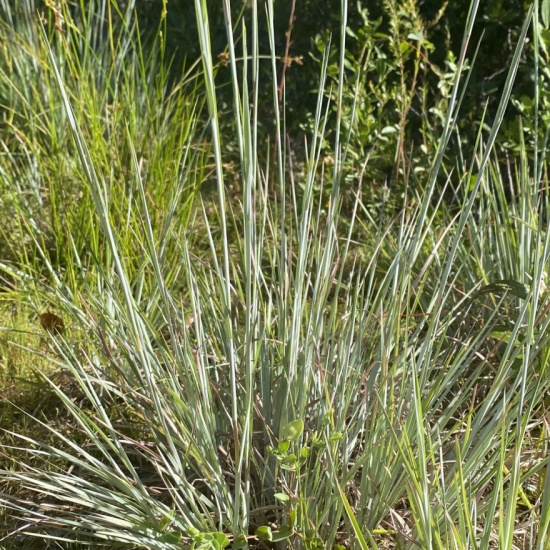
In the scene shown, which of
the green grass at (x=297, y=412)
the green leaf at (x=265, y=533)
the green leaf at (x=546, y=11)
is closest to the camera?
the green grass at (x=297, y=412)

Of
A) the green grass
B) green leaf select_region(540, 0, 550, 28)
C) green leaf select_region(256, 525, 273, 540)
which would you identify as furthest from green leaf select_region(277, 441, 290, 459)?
green leaf select_region(540, 0, 550, 28)

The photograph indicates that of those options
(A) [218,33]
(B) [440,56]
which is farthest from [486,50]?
(A) [218,33]

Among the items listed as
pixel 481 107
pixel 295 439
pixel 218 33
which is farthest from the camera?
pixel 218 33

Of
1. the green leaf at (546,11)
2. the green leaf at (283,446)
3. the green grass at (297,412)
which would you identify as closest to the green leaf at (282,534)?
the green grass at (297,412)

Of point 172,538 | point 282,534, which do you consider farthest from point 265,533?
point 172,538

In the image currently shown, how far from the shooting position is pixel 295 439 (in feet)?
5.03

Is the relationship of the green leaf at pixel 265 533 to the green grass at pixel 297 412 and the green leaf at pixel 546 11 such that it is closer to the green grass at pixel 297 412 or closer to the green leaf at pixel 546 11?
the green grass at pixel 297 412

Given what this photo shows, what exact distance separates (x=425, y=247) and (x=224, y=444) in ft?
4.06

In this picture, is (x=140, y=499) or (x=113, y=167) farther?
(x=113, y=167)

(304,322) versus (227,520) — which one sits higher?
(304,322)

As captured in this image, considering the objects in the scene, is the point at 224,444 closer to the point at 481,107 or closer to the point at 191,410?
the point at 191,410

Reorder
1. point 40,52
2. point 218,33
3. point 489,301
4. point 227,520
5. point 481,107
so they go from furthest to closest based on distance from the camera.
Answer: point 218,33, point 481,107, point 40,52, point 489,301, point 227,520

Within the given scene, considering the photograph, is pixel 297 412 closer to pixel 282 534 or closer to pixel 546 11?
pixel 282 534

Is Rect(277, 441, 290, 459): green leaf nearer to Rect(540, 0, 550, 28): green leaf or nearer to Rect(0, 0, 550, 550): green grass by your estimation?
Rect(0, 0, 550, 550): green grass
